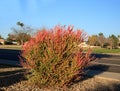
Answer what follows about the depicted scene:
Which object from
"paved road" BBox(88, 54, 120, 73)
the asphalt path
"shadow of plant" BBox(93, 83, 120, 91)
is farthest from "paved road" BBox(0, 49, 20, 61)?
"shadow of plant" BBox(93, 83, 120, 91)

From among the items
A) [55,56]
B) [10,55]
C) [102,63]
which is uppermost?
[55,56]

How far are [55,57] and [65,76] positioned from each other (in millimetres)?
809

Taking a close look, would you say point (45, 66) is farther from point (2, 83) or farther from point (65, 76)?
point (2, 83)

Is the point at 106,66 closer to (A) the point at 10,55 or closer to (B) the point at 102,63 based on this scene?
(B) the point at 102,63

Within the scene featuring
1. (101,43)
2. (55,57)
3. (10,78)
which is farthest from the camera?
(101,43)

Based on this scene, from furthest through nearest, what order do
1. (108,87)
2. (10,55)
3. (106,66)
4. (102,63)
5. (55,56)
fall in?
(10,55), (102,63), (106,66), (108,87), (55,56)

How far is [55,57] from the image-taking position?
11.0 meters

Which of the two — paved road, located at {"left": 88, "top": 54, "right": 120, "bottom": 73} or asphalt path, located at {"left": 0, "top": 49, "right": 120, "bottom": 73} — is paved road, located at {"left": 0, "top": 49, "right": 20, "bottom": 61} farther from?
paved road, located at {"left": 88, "top": 54, "right": 120, "bottom": 73}

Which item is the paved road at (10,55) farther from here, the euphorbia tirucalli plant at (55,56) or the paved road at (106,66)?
the euphorbia tirucalli plant at (55,56)

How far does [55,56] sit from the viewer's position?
10.9 meters

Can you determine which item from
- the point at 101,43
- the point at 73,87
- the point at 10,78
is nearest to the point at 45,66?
the point at 73,87

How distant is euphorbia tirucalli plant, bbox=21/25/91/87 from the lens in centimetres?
1096

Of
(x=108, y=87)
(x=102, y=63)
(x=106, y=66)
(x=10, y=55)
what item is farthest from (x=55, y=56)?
(x=10, y=55)

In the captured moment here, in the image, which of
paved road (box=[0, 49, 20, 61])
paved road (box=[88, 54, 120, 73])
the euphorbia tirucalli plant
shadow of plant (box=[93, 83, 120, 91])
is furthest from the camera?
paved road (box=[0, 49, 20, 61])
